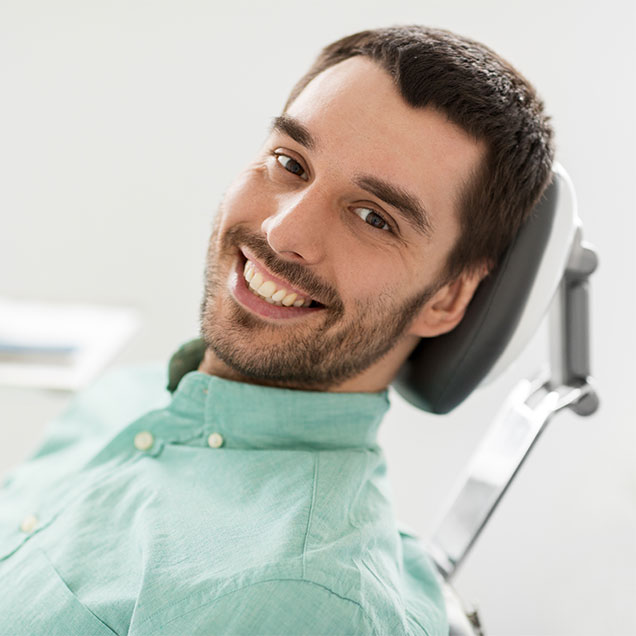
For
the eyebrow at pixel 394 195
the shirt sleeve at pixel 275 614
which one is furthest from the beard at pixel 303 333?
the shirt sleeve at pixel 275 614

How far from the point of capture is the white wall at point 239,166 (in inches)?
64.4

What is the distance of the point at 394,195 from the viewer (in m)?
0.99

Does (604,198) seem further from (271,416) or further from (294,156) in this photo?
(271,416)

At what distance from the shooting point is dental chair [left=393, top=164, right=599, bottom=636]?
3.37 ft

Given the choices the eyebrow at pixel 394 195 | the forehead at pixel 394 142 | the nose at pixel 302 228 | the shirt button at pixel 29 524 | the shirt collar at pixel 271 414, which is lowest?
the shirt button at pixel 29 524

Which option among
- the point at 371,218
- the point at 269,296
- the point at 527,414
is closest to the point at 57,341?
the point at 269,296

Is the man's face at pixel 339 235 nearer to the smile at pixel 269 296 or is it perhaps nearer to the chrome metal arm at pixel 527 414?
the smile at pixel 269 296

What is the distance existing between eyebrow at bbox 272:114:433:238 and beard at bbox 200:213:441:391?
103 millimetres

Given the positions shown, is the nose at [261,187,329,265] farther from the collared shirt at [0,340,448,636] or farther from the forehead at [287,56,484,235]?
the collared shirt at [0,340,448,636]

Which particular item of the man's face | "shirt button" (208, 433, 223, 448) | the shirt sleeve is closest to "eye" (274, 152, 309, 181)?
the man's face

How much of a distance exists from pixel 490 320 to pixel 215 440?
41 centimetres

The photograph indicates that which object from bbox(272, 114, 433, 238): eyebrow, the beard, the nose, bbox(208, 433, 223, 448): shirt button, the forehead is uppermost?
the forehead

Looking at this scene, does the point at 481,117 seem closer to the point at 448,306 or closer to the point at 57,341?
the point at 448,306

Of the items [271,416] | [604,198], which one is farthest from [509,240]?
[604,198]
